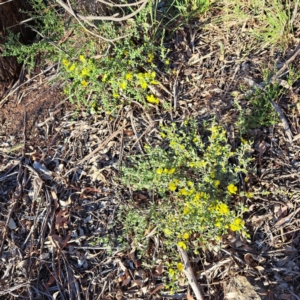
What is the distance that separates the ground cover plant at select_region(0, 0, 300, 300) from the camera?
2.55m

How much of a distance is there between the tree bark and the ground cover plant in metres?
0.10

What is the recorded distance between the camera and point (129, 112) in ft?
10.2

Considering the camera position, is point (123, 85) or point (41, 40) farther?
point (41, 40)

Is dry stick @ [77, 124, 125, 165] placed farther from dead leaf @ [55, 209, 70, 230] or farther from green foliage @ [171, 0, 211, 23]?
green foliage @ [171, 0, 211, 23]

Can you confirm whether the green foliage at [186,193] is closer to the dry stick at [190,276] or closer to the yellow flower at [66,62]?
the dry stick at [190,276]

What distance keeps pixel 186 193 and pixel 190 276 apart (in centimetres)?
48

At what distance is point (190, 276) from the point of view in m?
2.51

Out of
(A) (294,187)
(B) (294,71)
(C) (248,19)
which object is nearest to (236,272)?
(A) (294,187)

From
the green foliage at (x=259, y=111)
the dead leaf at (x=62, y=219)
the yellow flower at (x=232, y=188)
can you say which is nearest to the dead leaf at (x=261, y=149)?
the green foliage at (x=259, y=111)

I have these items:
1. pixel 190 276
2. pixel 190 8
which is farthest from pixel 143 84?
pixel 190 276

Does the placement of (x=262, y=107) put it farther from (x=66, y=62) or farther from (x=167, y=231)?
(x=66, y=62)

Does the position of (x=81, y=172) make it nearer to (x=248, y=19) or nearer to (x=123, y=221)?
(x=123, y=221)

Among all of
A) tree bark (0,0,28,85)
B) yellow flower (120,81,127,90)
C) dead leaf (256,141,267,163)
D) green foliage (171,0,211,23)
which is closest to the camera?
dead leaf (256,141,267,163)

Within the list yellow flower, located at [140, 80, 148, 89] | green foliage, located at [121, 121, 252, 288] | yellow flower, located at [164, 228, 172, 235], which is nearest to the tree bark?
yellow flower, located at [140, 80, 148, 89]
